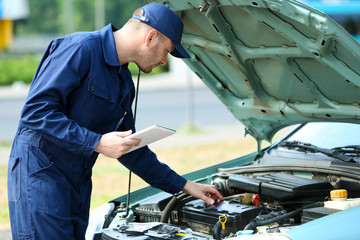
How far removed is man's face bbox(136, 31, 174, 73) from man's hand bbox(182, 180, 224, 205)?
2.81ft

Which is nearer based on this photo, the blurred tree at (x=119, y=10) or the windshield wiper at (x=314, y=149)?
the windshield wiper at (x=314, y=149)

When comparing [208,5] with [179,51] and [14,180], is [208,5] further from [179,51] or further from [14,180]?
[14,180]

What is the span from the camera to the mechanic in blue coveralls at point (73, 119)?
2.47m

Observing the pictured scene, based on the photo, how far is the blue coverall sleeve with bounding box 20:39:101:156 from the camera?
2.44 metres

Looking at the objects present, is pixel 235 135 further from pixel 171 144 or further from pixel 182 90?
pixel 182 90

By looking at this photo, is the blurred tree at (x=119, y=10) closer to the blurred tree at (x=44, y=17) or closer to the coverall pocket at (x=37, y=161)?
the blurred tree at (x=44, y=17)

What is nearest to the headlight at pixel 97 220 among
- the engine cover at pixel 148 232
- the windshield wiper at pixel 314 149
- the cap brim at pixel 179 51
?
the engine cover at pixel 148 232

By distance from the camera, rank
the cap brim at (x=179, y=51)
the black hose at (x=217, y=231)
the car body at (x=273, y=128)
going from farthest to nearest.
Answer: the cap brim at (x=179, y=51)
the black hose at (x=217, y=231)
the car body at (x=273, y=128)

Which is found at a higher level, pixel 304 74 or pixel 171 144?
pixel 304 74

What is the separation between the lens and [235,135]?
34.0ft

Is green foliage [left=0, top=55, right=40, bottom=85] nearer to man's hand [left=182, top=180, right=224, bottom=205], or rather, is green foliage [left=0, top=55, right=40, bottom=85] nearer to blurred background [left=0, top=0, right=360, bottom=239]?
blurred background [left=0, top=0, right=360, bottom=239]

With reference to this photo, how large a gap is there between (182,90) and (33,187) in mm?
18188

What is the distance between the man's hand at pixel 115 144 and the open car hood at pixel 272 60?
2.91 feet

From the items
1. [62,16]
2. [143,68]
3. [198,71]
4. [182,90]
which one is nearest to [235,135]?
[198,71]
